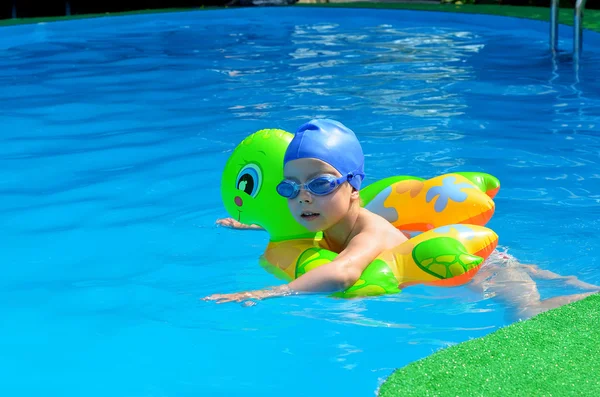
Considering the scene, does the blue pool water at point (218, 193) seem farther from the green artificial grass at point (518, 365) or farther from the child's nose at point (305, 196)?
the child's nose at point (305, 196)

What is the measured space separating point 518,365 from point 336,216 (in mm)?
1193

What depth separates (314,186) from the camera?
3.79 metres

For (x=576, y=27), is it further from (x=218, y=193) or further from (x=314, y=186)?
(x=314, y=186)

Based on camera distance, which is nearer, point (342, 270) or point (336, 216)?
point (342, 270)

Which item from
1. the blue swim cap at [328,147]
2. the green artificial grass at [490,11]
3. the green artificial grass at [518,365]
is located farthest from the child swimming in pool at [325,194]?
the green artificial grass at [490,11]

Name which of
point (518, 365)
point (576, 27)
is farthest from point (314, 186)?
point (576, 27)

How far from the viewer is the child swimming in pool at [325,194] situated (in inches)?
147

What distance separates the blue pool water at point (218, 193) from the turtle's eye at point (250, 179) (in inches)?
20.4

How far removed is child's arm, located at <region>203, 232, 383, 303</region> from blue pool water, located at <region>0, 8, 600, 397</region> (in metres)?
0.16

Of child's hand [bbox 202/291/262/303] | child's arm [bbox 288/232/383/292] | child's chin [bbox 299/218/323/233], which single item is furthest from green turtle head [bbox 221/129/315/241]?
child's hand [bbox 202/291/262/303]

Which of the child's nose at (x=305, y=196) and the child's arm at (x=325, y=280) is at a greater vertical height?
the child's nose at (x=305, y=196)

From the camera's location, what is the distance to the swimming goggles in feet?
12.4

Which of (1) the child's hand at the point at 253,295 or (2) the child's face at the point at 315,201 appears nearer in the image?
(1) the child's hand at the point at 253,295

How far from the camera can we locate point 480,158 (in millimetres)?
6430
